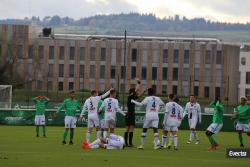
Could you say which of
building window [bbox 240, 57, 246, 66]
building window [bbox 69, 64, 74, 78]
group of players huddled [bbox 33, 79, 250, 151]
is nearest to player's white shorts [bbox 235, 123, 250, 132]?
group of players huddled [bbox 33, 79, 250, 151]

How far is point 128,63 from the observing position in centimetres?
10600

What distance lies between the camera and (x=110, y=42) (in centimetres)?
10612

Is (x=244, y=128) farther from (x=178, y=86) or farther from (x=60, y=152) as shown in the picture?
(x=178, y=86)

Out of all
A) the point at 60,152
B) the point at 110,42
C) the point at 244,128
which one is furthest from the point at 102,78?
the point at 60,152

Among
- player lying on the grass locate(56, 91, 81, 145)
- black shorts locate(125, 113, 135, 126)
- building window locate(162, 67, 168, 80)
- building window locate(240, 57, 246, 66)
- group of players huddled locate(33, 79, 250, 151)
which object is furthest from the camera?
building window locate(240, 57, 246, 66)

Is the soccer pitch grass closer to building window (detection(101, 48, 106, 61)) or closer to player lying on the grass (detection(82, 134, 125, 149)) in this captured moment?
player lying on the grass (detection(82, 134, 125, 149))

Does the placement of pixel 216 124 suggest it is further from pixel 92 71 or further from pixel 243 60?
pixel 243 60

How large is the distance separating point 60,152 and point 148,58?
82.1 m

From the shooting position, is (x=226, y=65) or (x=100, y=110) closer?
(x=100, y=110)

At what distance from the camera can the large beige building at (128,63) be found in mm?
106125

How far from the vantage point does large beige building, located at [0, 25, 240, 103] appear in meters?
106

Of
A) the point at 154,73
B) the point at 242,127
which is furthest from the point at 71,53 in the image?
the point at 242,127

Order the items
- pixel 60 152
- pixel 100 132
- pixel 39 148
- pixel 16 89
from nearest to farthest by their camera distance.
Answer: pixel 60 152
pixel 39 148
pixel 100 132
pixel 16 89

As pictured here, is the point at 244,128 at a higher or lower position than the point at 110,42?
lower
